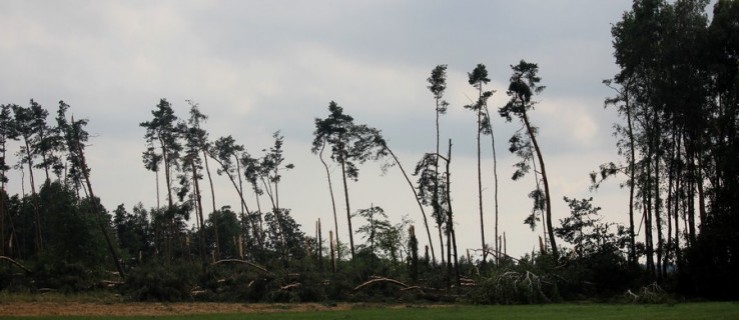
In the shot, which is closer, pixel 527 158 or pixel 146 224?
pixel 527 158

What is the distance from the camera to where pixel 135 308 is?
34.8m

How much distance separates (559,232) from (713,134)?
11.6m

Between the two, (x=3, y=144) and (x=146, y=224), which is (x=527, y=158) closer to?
(x=3, y=144)

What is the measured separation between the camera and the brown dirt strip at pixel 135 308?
31.0 m

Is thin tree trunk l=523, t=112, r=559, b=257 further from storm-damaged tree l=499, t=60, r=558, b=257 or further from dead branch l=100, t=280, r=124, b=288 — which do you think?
dead branch l=100, t=280, r=124, b=288

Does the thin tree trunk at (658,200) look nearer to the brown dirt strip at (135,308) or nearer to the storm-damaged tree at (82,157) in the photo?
the brown dirt strip at (135,308)

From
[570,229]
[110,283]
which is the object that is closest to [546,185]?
[570,229]

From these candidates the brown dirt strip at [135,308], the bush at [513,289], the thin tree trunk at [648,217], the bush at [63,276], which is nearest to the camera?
the brown dirt strip at [135,308]

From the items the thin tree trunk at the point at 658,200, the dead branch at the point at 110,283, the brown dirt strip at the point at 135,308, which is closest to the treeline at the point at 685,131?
the thin tree trunk at the point at 658,200

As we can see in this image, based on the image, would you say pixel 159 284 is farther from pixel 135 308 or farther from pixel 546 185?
pixel 546 185

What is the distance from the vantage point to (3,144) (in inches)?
2478

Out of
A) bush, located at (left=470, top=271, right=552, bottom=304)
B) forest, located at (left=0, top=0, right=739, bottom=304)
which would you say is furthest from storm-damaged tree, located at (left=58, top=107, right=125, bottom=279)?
bush, located at (left=470, top=271, right=552, bottom=304)

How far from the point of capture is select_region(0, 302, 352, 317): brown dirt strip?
3105 centimetres

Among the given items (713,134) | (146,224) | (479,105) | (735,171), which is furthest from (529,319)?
(146,224)
